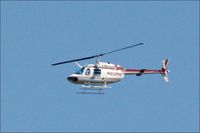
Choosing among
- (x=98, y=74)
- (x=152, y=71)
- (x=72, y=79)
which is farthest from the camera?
Result: (x=152, y=71)

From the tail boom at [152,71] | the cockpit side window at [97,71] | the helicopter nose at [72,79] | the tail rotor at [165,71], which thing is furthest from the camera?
→ the tail rotor at [165,71]

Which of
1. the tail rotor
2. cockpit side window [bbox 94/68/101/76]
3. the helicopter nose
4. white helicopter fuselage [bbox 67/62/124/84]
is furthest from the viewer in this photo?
the tail rotor

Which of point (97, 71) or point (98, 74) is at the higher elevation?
point (97, 71)

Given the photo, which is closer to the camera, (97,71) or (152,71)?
(97,71)

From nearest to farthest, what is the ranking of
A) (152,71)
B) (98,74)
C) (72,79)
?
(72,79) → (98,74) → (152,71)

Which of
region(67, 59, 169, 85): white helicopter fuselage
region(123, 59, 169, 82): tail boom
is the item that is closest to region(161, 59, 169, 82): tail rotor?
region(123, 59, 169, 82): tail boom

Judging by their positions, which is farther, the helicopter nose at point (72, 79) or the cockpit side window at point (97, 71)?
the cockpit side window at point (97, 71)

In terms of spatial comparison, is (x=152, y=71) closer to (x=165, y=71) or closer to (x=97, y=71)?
(x=165, y=71)

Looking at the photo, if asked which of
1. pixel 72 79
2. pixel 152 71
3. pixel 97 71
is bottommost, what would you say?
pixel 72 79

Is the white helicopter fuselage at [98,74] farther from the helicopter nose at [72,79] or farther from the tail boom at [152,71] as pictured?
the tail boom at [152,71]

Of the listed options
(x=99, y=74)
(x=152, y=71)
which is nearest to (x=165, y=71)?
(x=152, y=71)

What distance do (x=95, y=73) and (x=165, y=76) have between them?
10447mm

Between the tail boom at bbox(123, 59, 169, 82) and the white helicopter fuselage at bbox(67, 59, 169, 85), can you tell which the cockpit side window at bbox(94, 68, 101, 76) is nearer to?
the white helicopter fuselage at bbox(67, 59, 169, 85)

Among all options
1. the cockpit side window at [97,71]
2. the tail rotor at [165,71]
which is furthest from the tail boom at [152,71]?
the cockpit side window at [97,71]
